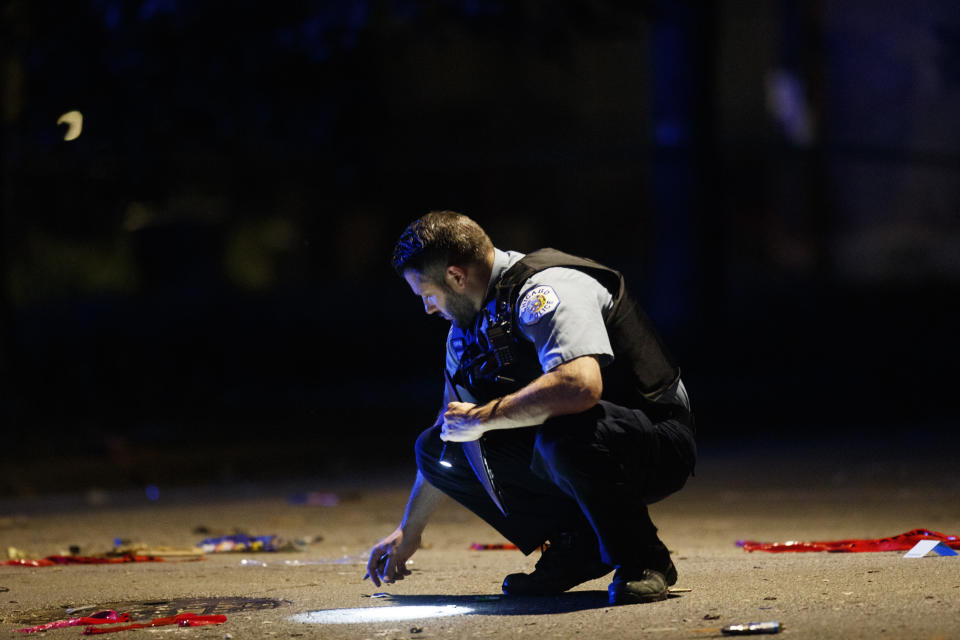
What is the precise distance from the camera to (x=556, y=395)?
3930 mm

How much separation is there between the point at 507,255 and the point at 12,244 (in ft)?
47.5

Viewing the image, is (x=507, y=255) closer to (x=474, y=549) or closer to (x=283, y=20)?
(x=474, y=549)

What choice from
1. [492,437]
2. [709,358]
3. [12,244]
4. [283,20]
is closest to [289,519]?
[492,437]

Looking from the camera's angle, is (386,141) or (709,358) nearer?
(709,358)

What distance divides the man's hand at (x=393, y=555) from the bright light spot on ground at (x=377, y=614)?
11 cm

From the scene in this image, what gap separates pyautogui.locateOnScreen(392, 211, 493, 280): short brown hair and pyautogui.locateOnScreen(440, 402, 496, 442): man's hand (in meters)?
0.44

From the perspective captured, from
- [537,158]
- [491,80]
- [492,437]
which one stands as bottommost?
[492,437]

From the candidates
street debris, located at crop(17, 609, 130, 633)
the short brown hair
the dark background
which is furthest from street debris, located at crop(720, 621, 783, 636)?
the dark background

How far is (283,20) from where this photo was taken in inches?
458

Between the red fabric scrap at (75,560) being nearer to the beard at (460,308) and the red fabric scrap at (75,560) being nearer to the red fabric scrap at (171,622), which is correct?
the red fabric scrap at (171,622)

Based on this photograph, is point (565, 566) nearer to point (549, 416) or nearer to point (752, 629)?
point (549, 416)

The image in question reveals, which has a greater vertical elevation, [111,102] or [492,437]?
[111,102]

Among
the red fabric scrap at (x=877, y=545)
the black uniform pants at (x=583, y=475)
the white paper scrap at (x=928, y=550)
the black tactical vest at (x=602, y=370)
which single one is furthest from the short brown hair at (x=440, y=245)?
the red fabric scrap at (x=877, y=545)

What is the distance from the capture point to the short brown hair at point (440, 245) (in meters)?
4.19
